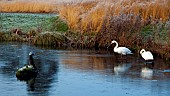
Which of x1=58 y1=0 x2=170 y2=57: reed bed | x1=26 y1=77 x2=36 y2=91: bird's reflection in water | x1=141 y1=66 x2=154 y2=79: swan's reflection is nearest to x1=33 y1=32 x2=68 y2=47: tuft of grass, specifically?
x1=58 y1=0 x2=170 y2=57: reed bed

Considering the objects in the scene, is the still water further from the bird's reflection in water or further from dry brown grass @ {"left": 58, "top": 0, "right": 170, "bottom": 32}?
dry brown grass @ {"left": 58, "top": 0, "right": 170, "bottom": 32}

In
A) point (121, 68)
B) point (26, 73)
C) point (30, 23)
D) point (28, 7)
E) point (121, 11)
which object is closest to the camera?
point (26, 73)

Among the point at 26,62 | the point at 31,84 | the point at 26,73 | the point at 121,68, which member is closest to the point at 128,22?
the point at 121,68

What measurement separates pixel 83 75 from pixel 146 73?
2.03 meters

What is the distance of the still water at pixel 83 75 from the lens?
13.9 meters

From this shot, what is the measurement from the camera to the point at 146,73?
16875mm

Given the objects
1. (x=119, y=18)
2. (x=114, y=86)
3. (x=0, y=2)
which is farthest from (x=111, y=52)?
(x=0, y=2)

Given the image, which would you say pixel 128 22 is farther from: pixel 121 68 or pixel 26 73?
pixel 26 73

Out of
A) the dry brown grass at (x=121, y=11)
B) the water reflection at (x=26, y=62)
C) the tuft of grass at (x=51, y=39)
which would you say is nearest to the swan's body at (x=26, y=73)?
the water reflection at (x=26, y=62)

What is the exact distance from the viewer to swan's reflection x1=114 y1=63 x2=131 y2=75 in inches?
680

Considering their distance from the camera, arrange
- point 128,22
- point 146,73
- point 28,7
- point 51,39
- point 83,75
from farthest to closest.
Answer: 1. point 28,7
2. point 51,39
3. point 128,22
4. point 146,73
5. point 83,75

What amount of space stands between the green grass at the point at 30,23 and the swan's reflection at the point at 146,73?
9762mm

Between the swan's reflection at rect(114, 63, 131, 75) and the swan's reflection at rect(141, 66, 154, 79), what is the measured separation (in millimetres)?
593

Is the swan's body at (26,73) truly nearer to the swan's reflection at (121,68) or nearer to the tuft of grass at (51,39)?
the swan's reflection at (121,68)
